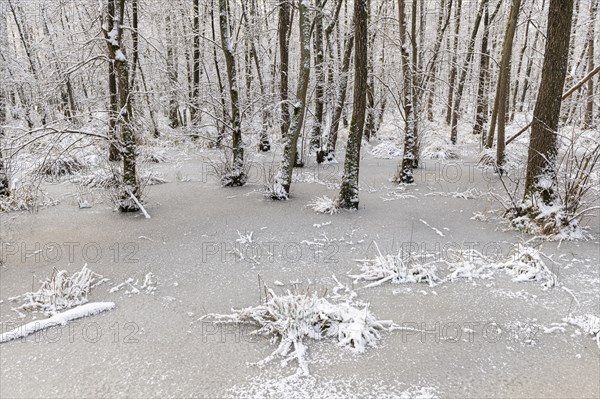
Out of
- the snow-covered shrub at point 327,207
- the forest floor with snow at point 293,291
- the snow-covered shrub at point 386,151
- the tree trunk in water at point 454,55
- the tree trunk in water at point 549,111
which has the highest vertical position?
the tree trunk in water at point 454,55

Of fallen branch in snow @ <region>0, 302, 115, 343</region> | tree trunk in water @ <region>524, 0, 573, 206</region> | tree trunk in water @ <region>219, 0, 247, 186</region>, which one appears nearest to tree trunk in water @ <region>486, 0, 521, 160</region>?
tree trunk in water @ <region>524, 0, 573, 206</region>

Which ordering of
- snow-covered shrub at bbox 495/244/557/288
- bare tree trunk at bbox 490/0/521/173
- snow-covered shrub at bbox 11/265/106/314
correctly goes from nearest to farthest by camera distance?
snow-covered shrub at bbox 11/265/106/314 < snow-covered shrub at bbox 495/244/557/288 < bare tree trunk at bbox 490/0/521/173

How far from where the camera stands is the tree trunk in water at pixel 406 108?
30.0 ft

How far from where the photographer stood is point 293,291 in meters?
4.48

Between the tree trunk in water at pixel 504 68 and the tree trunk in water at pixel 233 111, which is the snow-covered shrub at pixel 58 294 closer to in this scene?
the tree trunk in water at pixel 233 111

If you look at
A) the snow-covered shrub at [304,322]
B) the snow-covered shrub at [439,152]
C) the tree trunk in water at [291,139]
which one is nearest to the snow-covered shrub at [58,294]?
the snow-covered shrub at [304,322]

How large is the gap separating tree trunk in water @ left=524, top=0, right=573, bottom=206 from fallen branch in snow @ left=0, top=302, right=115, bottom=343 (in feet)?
21.2

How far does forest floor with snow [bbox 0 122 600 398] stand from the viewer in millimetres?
3059

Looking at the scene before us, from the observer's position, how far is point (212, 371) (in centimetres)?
318

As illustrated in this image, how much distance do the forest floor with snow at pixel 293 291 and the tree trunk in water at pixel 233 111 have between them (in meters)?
1.39

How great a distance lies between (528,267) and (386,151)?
11050 mm

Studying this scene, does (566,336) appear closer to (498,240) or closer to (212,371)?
(498,240)

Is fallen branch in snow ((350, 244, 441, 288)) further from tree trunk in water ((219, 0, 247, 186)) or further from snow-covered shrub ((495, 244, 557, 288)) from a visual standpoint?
tree trunk in water ((219, 0, 247, 186))

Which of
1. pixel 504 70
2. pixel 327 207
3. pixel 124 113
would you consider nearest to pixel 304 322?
pixel 327 207
